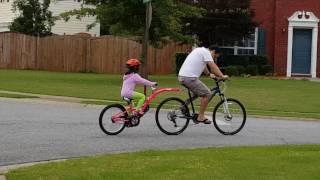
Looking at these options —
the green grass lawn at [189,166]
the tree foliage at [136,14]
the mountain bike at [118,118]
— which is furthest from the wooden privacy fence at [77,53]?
the green grass lawn at [189,166]

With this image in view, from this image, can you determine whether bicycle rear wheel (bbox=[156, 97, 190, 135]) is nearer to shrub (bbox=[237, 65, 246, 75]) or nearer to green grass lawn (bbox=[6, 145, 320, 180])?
green grass lawn (bbox=[6, 145, 320, 180])

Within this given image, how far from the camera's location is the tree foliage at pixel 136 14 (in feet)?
89.2

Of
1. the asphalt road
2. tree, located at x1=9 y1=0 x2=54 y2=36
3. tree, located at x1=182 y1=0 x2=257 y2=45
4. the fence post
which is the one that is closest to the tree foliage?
tree, located at x1=182 y1=0 x2=257 y2=45

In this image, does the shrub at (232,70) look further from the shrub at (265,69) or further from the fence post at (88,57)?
the fence post at (88,57)

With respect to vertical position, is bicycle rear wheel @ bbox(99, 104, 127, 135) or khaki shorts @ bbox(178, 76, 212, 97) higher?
khaki shorts @ bbox(178, 76, 212, 97)

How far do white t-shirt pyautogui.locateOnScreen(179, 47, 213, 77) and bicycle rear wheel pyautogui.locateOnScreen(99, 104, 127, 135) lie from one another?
1.33m

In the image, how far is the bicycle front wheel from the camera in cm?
1295

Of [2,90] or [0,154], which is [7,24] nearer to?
[2,90]

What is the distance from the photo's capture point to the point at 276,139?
1236 cm

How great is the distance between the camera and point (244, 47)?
3825 centimetres

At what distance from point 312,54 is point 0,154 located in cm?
2955

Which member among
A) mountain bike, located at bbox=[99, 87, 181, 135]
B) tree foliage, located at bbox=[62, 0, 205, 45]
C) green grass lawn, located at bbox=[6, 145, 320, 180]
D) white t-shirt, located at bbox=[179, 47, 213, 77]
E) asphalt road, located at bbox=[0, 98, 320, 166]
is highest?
tree foliage, located at bbox=[62, 0, 205, 45]

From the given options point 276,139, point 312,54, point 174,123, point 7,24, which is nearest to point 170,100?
point 174,123

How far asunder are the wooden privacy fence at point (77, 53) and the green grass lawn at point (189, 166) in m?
28.3
